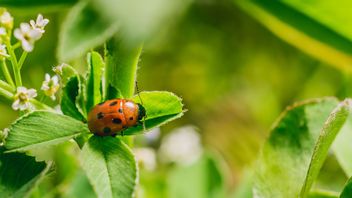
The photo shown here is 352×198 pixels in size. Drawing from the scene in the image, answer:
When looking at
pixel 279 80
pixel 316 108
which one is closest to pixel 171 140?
pixel 279 80

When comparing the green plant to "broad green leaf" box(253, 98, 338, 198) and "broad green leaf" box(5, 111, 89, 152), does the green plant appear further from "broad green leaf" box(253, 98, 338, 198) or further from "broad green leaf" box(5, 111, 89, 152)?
"broad green leaf" box(253, 98, 338, 198)

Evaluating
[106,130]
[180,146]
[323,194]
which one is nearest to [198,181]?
[180,146]

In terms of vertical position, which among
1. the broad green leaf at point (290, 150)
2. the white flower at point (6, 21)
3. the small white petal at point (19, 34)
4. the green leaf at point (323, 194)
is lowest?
the green leaf at point (323, 194)

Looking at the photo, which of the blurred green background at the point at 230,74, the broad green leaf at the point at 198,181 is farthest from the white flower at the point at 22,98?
the blurred green background at the point at 230,74

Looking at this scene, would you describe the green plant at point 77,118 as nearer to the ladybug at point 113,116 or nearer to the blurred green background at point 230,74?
the ladybug at point 113,116

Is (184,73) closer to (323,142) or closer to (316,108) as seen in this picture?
(316,108)

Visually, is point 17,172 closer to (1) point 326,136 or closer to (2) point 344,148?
(1) point 326,136
